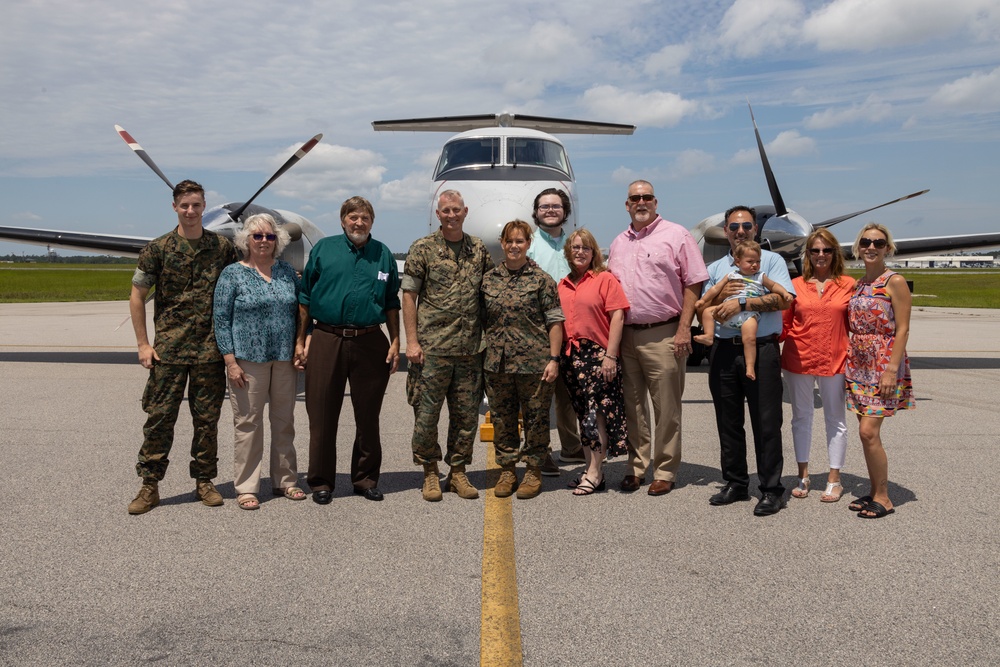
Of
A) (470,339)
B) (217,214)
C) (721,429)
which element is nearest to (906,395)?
(721,429)

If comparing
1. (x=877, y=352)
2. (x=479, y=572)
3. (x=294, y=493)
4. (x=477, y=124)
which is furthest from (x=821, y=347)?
(x=477, y=124)

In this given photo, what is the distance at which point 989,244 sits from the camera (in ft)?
41.8

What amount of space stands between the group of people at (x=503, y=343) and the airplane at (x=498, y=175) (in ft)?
9.90

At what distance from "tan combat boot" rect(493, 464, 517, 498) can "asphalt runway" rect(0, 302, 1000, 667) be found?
0.43ft

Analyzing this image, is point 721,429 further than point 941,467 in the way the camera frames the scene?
No

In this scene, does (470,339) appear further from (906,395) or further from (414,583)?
(906,395)

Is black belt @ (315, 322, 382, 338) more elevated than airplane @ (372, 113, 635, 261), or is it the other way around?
airplane @ (372, 113, 635, 261)

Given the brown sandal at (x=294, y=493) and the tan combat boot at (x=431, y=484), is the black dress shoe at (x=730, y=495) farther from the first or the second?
the brown sandal at (x=294, y=493)

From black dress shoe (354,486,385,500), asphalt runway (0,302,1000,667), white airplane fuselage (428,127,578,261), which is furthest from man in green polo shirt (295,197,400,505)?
white airplane fuselage (428,127,578,261)

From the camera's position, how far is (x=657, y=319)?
498 centimetres

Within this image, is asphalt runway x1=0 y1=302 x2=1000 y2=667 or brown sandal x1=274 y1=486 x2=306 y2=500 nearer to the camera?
asphalt runway x1=0 y1=302 x2=1000 y2=667

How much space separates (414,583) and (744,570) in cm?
165

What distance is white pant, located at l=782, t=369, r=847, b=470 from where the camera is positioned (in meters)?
4.88

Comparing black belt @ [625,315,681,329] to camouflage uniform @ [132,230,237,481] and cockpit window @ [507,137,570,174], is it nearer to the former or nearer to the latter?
camouflage uniform @ [132,230,237,481]
